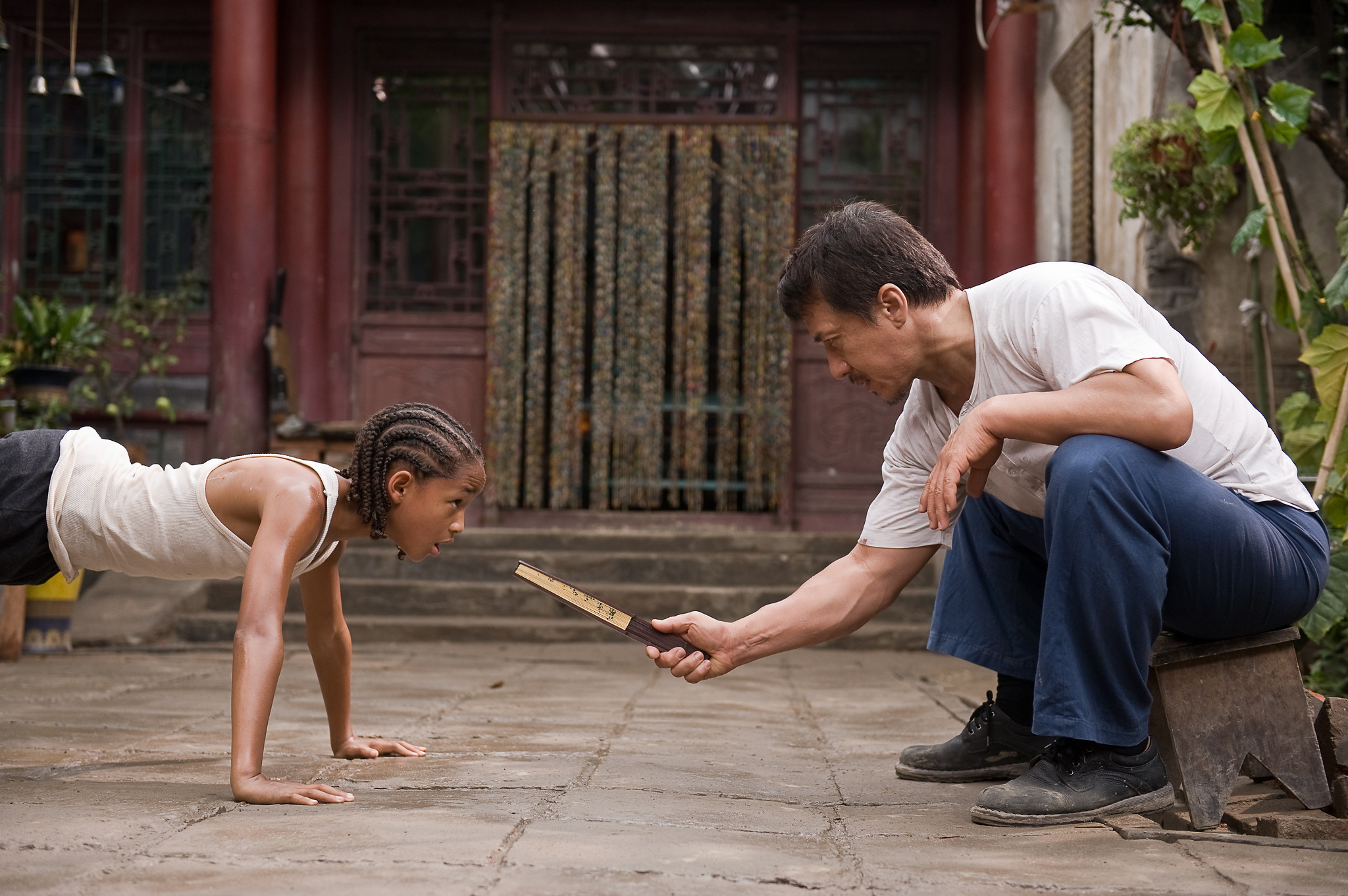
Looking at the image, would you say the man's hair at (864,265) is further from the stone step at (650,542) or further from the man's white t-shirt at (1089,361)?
the stone step at (650,542)

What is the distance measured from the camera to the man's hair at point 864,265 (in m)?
2.12

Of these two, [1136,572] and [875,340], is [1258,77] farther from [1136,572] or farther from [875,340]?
[1136,572]

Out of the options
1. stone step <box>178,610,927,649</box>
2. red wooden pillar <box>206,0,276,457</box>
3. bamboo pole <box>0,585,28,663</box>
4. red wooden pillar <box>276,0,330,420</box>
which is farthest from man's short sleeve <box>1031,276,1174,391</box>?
red wooden pillar <box>276,0,330,420</box>

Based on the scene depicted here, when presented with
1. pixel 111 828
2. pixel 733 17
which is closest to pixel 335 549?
pixel 111 828

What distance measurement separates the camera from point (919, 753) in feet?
8.02

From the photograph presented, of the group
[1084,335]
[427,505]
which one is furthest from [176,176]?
[1084,335]

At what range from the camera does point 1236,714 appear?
2027mm

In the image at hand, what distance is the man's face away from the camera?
214 centimetres

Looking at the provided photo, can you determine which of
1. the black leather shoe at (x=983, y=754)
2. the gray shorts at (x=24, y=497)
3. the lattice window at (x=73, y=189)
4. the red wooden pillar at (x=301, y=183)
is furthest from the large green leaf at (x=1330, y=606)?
the lattice window at (x=73, y=189)

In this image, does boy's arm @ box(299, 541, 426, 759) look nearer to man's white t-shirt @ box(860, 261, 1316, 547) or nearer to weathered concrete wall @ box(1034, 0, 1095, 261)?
man's white t-shirt @ box(860, 261, 1316, 547)

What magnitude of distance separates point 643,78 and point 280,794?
19.4 feet

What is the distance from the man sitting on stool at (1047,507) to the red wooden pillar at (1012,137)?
444cm

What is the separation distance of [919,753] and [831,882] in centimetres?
95

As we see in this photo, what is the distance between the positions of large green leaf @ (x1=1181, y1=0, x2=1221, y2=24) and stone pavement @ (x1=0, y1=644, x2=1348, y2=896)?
→ 7.02 ft
